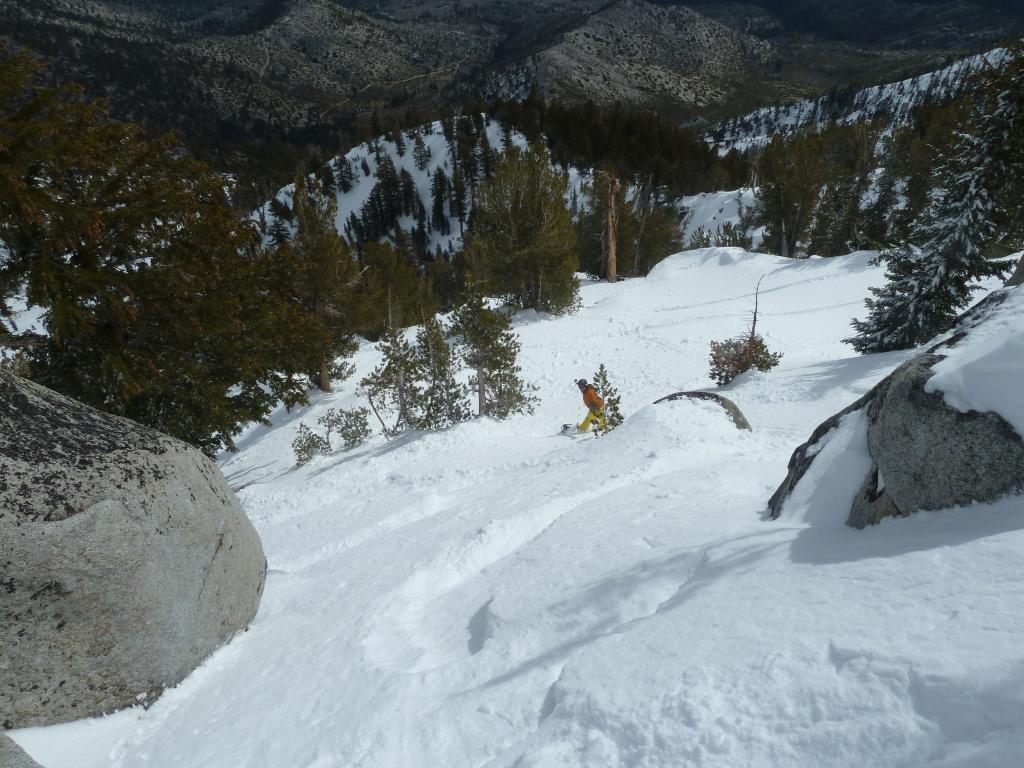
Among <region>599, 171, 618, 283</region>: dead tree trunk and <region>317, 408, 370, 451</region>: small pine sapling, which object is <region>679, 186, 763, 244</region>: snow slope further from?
<region>317, 408, 370, 451</region>: small pine sapling

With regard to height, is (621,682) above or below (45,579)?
below

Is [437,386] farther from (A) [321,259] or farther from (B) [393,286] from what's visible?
(B) [393,286]

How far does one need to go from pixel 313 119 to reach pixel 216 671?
18967cm

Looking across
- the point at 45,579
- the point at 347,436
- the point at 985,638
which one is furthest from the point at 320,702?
the point at 347,436

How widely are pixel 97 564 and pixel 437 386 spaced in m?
9.31

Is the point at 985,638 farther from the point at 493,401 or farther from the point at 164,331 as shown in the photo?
the point at 164,331

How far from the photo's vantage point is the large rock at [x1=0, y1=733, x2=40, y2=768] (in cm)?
300

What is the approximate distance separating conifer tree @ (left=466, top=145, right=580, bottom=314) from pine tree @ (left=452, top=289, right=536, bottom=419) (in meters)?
11.8

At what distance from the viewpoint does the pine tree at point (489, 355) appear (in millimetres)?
12406


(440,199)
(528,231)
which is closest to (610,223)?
(528,231)

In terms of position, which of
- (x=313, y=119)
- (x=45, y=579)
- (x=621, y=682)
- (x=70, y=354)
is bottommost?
(x=621, y=682)

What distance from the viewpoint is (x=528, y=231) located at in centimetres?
2525

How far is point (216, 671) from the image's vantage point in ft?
15.6

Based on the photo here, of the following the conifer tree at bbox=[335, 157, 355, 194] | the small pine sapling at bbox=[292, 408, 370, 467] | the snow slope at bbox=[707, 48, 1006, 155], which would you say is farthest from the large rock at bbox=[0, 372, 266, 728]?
the snow slope at bbox=[707, 48, 1006, 155]
